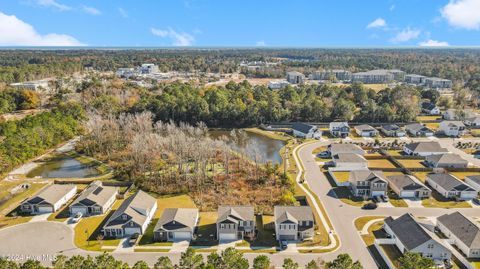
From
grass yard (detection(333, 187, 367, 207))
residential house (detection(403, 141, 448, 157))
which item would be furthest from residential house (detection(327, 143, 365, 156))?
grass yard (detection(333, 187, 367, 207))

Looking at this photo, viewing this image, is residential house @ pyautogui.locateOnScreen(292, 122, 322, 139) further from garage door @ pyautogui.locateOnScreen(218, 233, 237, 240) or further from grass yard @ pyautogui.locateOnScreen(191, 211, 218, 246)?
garage door @ pyautogui.locateOnScreen(218, 233, 237, 240)

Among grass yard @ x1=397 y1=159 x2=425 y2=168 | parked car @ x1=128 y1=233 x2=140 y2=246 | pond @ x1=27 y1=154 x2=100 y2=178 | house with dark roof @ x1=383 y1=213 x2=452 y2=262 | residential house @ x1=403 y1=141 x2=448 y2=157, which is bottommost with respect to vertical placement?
pond @ x1=27 y1=154 x2=100 y2=178

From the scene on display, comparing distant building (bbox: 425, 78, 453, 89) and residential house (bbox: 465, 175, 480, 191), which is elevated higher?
distant building (bbox: 425, 78, 453, 89)

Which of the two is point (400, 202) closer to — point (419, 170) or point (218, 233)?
point (419, 170)

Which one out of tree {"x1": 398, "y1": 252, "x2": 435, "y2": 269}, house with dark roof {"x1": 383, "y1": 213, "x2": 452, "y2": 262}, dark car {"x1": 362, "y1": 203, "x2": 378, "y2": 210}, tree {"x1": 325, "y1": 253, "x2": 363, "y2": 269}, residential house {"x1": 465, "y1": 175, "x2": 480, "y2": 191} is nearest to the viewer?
tree {"x1": 398, "y1": 252, "x2": 435, "y2": 269}

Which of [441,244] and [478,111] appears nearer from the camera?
[441,244]

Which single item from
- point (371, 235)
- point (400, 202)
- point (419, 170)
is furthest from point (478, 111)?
point (371, 235)

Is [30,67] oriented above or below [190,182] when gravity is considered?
above
